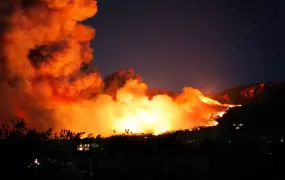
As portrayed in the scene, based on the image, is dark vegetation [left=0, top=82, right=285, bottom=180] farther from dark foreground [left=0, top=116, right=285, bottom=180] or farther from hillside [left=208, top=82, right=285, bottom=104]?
hillside [left=208, top=82, right=285, bottom=104]

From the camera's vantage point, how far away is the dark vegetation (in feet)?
56.2

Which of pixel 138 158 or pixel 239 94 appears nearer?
pixel 138 158

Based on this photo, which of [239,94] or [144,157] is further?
[239,94]

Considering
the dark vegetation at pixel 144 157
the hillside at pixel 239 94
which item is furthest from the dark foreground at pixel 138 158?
the hillside at pixel 239 94

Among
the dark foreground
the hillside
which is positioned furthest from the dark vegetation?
the hillside

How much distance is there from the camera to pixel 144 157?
2302 cm

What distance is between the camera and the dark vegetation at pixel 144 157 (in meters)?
17.1

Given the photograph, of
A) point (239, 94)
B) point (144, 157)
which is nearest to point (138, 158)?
point (144, 157)

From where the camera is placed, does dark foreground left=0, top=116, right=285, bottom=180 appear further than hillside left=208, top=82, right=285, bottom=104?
No

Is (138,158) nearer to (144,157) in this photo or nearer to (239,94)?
(144,157)

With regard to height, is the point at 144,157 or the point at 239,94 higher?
the point at 239,94

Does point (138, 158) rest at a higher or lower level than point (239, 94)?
lower

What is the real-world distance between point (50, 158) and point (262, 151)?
11.0 meters

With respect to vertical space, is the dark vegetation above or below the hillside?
below
